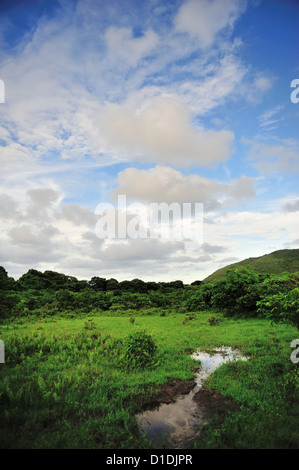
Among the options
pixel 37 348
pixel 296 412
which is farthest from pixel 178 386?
pixel 37 348

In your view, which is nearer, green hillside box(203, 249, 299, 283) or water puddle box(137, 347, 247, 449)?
water puddle box(137, 347, 247, 449)

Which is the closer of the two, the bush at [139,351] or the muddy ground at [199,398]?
the muddy ground at [199,398]

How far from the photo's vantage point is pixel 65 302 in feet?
103

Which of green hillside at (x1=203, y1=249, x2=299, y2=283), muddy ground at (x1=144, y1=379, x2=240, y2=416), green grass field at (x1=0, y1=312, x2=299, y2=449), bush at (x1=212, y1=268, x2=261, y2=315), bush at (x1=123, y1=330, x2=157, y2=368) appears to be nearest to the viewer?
green grass field at (x1=0, y1=312, x2=299, y2=449)

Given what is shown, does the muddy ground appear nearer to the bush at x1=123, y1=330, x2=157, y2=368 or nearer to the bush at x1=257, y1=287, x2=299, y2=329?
the bush at x1=123, y1=330, x2=157, y2=368

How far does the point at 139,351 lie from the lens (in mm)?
9641

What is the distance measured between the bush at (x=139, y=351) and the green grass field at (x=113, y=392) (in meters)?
0.27

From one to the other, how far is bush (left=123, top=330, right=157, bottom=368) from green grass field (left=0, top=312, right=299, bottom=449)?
0.88ft

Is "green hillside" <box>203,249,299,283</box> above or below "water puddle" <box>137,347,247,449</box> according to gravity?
above

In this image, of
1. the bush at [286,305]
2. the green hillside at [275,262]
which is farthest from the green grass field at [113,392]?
the green hillside at [275,262]

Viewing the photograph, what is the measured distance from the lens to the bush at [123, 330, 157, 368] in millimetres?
9375

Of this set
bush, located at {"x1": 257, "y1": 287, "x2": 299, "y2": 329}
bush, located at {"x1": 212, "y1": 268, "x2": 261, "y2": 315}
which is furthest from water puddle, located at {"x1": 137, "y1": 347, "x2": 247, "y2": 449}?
bush, located at {"x1": 212, "y1": 268, "x2": 261, "y2": 315}

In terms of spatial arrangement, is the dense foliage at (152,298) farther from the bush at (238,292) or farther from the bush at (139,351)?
the bush at (139,351)

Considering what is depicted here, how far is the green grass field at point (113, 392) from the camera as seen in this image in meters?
5.14
